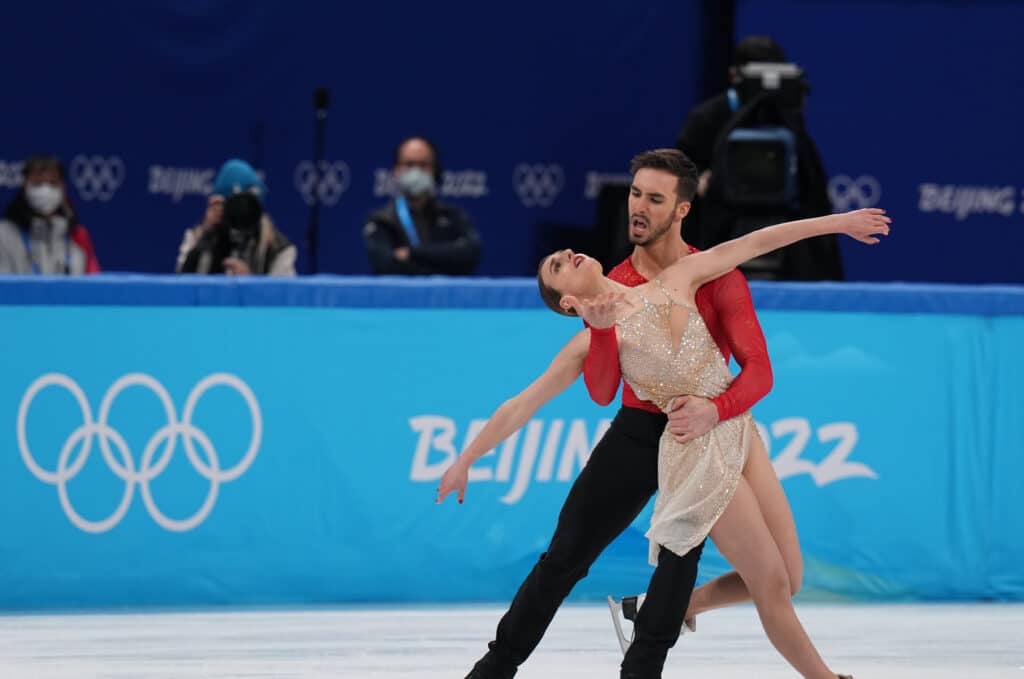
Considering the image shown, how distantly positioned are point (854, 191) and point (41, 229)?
464 cm

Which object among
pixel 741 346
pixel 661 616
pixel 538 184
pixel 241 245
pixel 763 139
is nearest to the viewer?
pixel 661 616

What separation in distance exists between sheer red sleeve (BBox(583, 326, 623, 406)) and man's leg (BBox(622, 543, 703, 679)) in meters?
0.40

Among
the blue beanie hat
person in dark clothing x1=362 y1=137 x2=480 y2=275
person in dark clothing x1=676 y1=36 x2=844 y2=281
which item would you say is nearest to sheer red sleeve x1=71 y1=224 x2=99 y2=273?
the blue beanie hat

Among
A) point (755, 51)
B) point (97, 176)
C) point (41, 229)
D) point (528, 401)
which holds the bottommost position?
point (528, 401)

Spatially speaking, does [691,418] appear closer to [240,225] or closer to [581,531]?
[581,531]

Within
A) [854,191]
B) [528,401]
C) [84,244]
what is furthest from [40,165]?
[854,191]

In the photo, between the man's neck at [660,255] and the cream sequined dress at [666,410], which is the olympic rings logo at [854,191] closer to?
the man's neck at [660,255]

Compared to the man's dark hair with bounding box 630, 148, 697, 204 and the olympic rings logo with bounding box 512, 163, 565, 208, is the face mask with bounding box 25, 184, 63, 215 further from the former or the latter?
the man's dark hair with bounding box 630, 148, 697, 204

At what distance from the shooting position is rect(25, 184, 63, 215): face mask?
22.6 ft

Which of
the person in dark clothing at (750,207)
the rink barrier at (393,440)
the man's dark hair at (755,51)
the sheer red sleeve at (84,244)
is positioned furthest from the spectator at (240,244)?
the man's dark hair at (755,51)

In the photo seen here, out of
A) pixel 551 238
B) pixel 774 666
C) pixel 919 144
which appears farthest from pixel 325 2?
pixel 774 666

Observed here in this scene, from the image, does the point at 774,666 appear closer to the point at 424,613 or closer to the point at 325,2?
the point at 424,613

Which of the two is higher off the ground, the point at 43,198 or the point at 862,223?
the point at 862,223

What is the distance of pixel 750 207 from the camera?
270 inches
